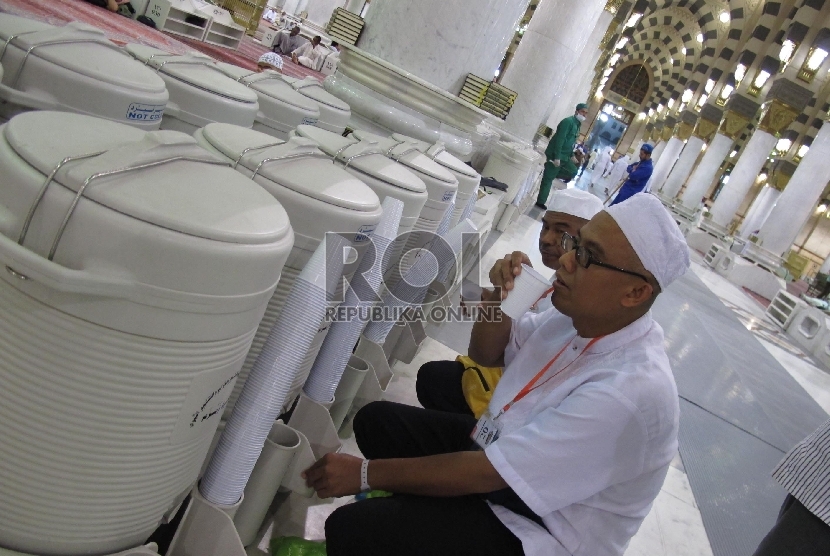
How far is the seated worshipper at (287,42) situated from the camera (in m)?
11.5

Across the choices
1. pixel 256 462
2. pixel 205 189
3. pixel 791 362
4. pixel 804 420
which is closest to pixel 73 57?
pixel 205 189

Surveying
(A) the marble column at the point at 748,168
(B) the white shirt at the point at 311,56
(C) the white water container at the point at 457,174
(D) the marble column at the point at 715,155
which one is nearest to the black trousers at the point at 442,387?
(C) the white water container at the point at 457,174

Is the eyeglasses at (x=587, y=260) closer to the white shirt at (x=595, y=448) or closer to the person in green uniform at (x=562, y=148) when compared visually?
the white shirt at (x=595, y=448)

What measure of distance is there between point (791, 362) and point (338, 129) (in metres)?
8.54

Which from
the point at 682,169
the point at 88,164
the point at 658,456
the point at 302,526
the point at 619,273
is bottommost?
the point at 302,526

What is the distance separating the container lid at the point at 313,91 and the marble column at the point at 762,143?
2019 centimetres

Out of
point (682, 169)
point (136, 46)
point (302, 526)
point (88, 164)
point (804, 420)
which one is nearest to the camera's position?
point (88, 164)

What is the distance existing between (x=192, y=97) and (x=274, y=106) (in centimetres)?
49

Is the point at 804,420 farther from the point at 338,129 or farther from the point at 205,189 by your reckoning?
the point at 205,189

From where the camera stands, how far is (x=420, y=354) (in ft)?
11.7

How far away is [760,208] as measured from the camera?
23094 mm

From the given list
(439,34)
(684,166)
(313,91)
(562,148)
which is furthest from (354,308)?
(684,166)

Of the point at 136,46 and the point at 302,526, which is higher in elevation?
the point at 136,46

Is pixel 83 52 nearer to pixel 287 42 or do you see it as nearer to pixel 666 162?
pixel 287 42
